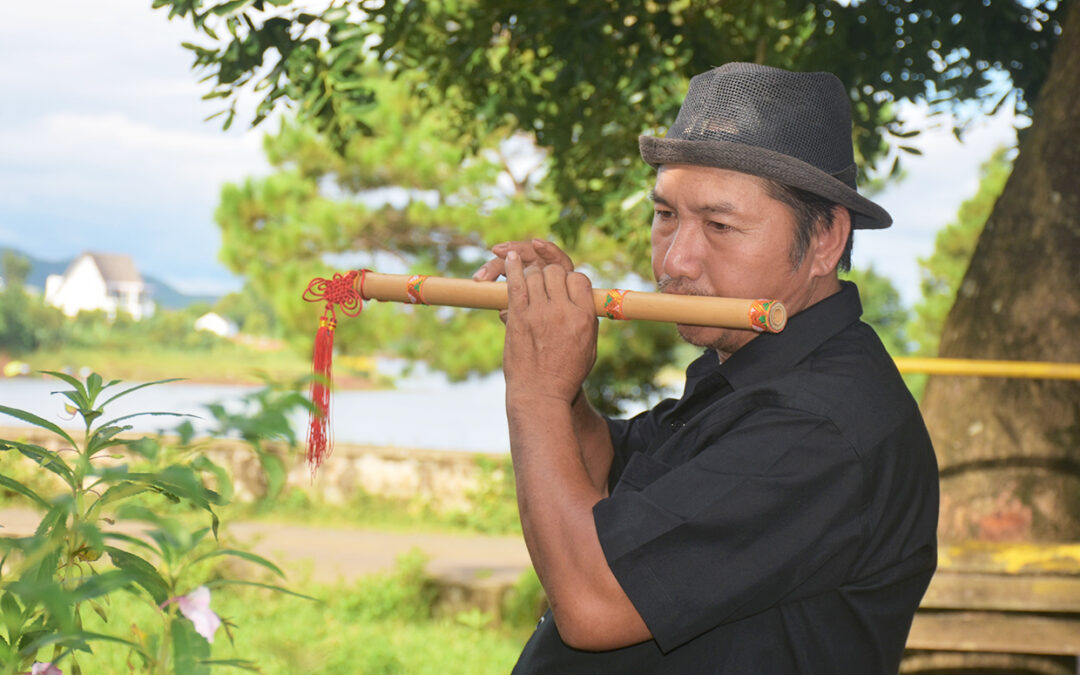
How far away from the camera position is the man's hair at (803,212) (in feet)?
6.12

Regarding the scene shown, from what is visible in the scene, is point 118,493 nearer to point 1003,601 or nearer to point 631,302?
point 631,302

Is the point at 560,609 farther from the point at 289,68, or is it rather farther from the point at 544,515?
the point at 289,68

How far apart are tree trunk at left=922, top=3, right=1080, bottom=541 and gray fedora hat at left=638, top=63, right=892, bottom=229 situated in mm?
3136

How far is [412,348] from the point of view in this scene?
1552 centimetres

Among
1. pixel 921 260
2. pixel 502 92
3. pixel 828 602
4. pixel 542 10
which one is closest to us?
pixel 828 602

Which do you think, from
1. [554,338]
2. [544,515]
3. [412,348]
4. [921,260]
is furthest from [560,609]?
[921,260]

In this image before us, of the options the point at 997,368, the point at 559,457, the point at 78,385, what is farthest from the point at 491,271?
the point at 997,368

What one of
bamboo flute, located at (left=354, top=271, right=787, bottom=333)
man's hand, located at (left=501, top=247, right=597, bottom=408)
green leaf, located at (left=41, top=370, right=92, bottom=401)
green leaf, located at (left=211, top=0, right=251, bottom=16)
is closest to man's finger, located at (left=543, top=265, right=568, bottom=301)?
man's hand, located at (left=501, top=247, right=597, bottom=408)

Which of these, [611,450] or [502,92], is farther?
[502,92]

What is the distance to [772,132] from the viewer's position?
1.85 meters

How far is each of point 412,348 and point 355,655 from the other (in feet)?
30.0

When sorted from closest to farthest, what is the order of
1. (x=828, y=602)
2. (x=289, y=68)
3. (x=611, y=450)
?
(x=828, y=602) < (x=611, y=450) < (x=289, y=68)

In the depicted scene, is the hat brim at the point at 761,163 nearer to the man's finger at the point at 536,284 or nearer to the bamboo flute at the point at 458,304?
the bamboo flute at the point at 458,304

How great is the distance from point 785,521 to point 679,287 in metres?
0.55
